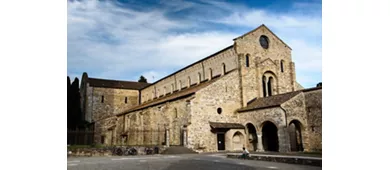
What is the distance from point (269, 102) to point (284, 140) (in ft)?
10.9

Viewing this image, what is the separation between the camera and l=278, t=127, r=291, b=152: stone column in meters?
18.4

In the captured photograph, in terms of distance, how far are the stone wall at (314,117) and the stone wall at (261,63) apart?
17.5 feet

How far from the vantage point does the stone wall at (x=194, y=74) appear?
2544cm

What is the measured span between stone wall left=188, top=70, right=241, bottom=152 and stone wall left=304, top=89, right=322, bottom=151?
5.74m

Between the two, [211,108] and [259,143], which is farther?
[211,108]

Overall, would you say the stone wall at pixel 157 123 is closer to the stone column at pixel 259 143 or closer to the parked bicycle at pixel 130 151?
the parked bicycle at pixel 130 151

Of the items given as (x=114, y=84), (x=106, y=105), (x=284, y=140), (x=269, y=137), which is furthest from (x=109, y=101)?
(x=284, y=140)

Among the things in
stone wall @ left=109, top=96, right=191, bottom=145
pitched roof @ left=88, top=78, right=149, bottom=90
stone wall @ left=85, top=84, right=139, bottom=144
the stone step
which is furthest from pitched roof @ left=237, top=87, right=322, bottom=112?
pitched roof @ left=88, top=78, right=149, bottom=90

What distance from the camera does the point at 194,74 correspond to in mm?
30484

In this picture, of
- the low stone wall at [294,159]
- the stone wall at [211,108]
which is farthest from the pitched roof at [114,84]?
the low stone wall at [294,159]

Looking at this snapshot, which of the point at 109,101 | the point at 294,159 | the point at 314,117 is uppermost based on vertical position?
the point at 109,101

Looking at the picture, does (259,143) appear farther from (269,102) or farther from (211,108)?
(211,108)

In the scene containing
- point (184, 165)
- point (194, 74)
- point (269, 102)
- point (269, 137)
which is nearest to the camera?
point (184, 165)
